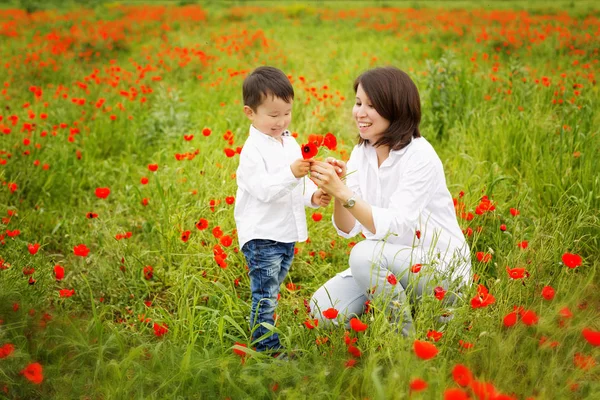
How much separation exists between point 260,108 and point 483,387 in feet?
4.52

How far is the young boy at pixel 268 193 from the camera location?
2068 mm

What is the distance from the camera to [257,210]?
221 centimetres

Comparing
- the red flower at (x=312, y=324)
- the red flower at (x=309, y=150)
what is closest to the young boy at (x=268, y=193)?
the red flower at (x=309, y=150)

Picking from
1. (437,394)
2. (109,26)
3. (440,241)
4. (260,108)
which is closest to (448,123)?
(440,241)

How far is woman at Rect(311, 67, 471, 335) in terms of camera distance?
213 centimetres

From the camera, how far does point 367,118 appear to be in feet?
7.46

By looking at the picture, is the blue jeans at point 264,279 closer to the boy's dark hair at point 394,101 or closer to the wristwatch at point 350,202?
the wristwatch at point 350,202

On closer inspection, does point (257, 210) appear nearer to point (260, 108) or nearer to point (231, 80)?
point (260, 108)

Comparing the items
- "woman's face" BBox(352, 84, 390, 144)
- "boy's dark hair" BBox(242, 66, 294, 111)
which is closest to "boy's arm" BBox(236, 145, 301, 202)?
"boy's dark hair" BBox(242, 66, 294, 111)

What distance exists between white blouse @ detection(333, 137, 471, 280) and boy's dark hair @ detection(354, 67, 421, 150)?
0.21ft

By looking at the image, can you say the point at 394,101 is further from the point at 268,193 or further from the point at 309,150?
the point at 268,193

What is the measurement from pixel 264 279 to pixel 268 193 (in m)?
0.43

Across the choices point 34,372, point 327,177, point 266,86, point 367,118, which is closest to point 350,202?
point 327,177

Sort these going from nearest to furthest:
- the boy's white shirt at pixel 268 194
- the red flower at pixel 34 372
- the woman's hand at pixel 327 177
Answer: the red flower at pixel 34 372 < the woman's hand at pixel 327 177 < the boy's white shirt at pixel 268 194
